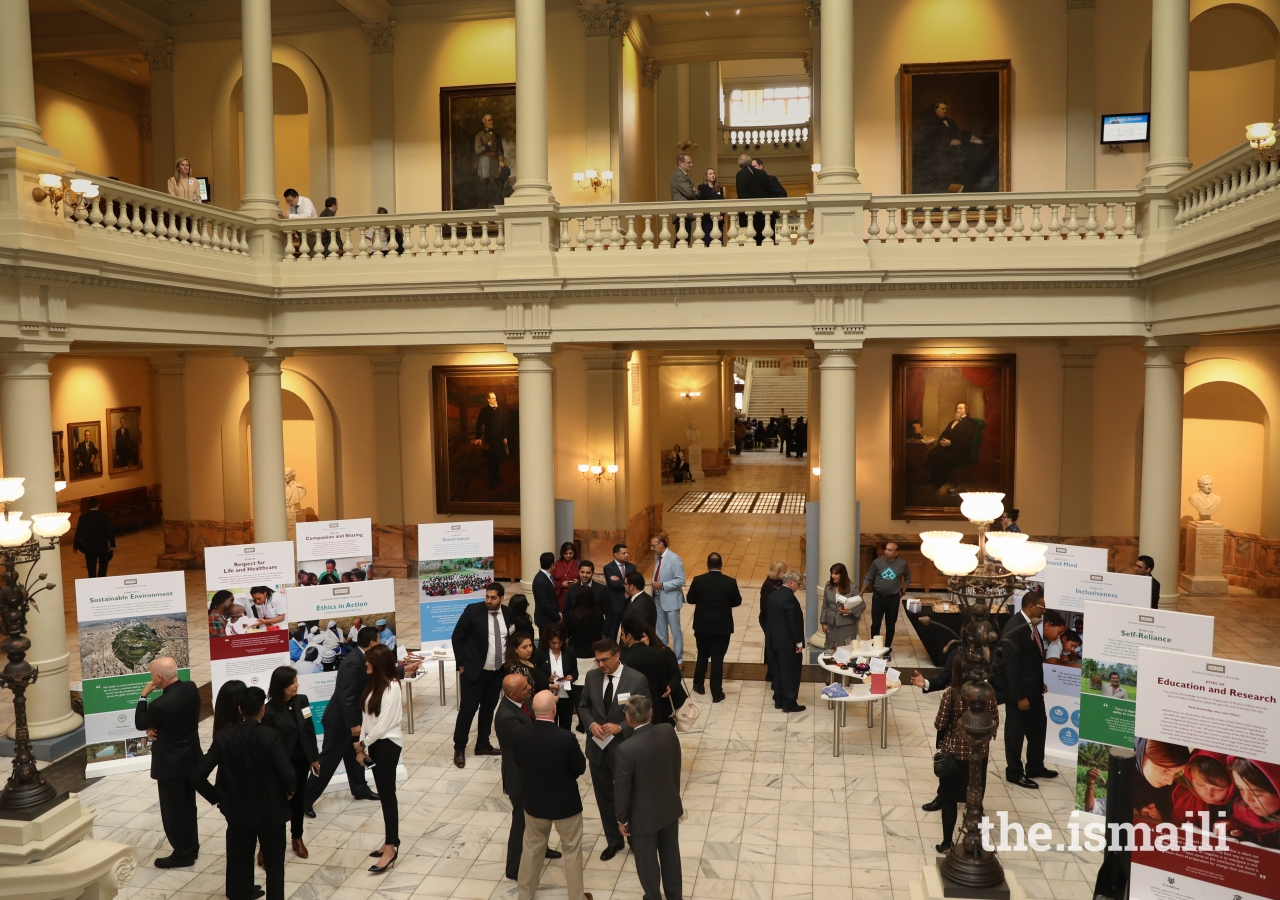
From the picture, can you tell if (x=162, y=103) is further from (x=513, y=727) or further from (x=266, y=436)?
(x=513, y=727)

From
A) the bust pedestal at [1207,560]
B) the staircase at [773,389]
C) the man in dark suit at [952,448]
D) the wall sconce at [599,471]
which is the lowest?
the bust pedestal at [1207,560]

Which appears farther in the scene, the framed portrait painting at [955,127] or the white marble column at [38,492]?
the framed portrait painting at [955,127]

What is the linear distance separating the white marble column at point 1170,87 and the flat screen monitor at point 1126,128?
3213 mm

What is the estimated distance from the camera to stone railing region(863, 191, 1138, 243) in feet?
38.0

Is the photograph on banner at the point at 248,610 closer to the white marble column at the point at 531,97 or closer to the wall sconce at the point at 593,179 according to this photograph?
the white marble column at the point at 531,97

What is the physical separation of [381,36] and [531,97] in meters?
5.46

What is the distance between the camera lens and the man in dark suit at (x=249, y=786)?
6.30 meters

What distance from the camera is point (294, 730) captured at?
269 inches

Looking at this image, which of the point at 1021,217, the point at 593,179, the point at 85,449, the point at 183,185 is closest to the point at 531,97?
the point at 593,179

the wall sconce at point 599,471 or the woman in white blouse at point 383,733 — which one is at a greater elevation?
the wall sconce at point 599,471

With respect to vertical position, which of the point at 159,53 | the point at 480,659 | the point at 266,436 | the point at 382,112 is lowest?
the point at 480,659

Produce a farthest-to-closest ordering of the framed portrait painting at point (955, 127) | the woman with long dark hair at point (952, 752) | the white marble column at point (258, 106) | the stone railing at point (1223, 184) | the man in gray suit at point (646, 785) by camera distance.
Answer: the framed portrait painting at point (955, 127), the white marble column at point (258, 106), the stone railing at point (1223, 184), the woman with long dark hair at point (952, 752), the man in gray suit at point (646, 785)

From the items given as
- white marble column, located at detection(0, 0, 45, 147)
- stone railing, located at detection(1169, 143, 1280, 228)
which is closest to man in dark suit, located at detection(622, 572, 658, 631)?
stone railing, located at detection(1169, 143, 1280, 228)

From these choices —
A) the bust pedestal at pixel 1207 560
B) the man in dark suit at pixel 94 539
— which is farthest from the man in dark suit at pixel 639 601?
the bust pedestal at pixel 1207 560
